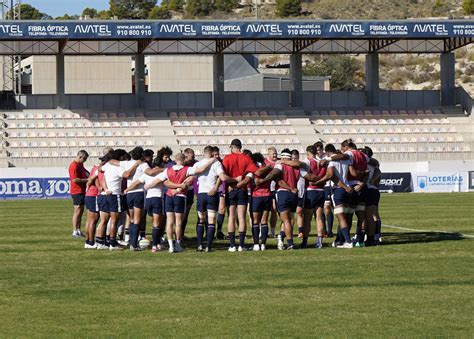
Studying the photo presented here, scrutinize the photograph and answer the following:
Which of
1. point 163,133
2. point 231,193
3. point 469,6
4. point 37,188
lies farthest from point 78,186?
point 469,6

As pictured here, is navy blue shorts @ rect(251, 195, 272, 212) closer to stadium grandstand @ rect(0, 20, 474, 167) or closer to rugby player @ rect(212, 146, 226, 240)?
rugby player @ rect(212, 146, 226, 240)

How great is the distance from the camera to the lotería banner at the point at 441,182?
49.7 metres

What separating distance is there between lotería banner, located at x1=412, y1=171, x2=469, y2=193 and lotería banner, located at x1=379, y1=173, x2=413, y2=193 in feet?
1.10

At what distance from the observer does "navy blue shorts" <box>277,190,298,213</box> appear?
846 inches

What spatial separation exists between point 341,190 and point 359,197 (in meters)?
0.65

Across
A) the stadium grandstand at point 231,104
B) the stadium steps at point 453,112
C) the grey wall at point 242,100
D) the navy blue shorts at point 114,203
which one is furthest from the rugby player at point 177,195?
the stadium steps at point 453,112

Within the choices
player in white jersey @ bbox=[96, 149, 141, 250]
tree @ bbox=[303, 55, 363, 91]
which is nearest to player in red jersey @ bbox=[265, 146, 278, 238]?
player in white jersey @ bbox=[96, 149, 141, 250]

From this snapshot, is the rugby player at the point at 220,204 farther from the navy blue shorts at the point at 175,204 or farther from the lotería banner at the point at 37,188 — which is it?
the lotería banner at the point at 37,188

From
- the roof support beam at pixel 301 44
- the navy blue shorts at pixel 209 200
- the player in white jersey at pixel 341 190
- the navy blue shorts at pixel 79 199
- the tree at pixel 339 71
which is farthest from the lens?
the tree at pixel 339 71

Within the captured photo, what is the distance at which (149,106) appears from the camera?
2308 inches

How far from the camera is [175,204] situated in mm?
21172

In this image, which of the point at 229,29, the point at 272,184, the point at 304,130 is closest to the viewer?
the point at 272,184

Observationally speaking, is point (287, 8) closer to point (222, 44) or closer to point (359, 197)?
point (222, 44)

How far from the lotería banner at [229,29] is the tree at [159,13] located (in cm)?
8400
